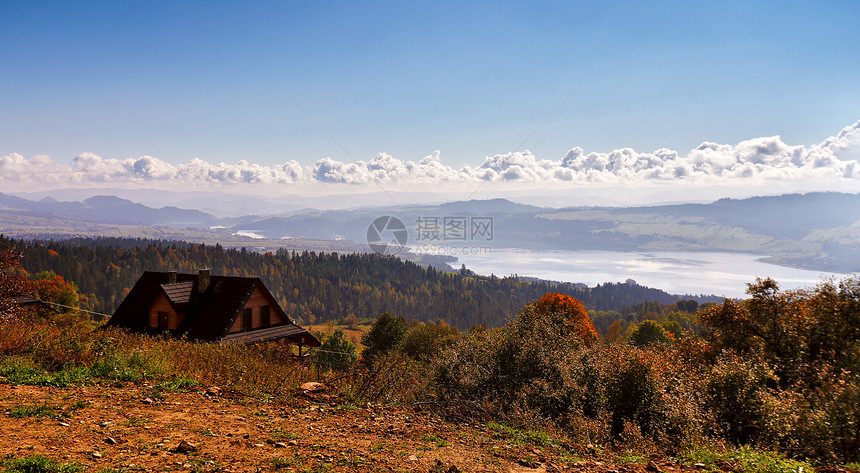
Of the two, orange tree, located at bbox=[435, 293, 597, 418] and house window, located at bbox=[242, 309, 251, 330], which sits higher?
orange tree, located at bbox=[435, 293, 597, 418]

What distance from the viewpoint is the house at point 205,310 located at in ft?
74.5

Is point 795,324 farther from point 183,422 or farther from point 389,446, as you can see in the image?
point 183,422

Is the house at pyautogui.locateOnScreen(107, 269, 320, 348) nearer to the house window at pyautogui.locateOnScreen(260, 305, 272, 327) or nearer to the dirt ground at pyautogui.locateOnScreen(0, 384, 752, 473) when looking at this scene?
the house window at pyautogui.locateOnScreen(260, 305, 272, 327)

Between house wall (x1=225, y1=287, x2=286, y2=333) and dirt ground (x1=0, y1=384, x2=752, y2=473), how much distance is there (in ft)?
53.4

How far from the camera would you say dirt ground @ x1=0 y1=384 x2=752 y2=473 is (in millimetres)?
5148

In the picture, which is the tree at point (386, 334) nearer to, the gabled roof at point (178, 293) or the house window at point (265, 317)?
the house window at point (265, 317)

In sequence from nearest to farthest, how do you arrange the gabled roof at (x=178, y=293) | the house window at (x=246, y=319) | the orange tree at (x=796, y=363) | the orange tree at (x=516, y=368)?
1. the orange tree at (x=796, y=363)
2. the orange tree at (x=516, y=368)
3. the gabled roof at (x=178, y=293)
4. the house window at (x=246, y=319)

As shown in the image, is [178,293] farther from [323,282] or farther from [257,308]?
[323,282]

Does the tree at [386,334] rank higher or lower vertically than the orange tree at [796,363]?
lower

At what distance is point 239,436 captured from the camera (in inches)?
235

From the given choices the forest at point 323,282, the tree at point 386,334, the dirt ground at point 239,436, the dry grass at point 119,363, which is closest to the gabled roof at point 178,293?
the dry grass at point 119,363

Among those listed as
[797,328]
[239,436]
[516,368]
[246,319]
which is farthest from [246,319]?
[797,328]

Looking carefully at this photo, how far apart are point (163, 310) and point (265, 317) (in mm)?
5358

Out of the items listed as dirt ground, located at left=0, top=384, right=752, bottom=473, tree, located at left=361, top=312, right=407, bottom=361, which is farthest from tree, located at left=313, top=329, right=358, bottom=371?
dirt ground, located at left=0, top=384, right=752, bottom=473
